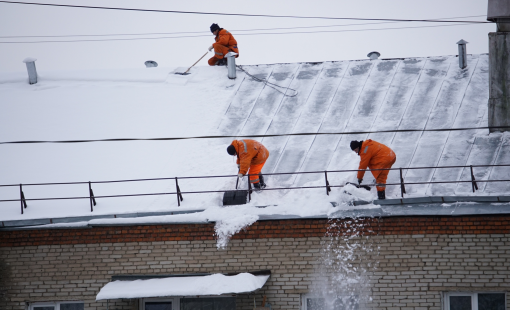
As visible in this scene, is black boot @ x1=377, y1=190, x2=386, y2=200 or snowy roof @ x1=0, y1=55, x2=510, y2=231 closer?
black boot @ x1=377, y1=190, x2=386, y2=200

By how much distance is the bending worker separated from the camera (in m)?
9.48

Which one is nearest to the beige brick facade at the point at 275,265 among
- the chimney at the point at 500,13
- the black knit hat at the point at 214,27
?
the chimney at the point at 500,13

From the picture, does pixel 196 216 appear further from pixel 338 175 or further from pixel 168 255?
pixel 338 175

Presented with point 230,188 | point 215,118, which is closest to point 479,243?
point 230,188

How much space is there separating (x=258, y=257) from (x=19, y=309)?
14.7 ft

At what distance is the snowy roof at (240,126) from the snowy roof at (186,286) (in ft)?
3.37

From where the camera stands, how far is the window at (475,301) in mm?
8508

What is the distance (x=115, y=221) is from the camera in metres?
8.88

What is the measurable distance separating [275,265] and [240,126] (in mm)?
3859

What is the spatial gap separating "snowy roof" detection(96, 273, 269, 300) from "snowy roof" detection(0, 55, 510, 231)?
103 centimetres

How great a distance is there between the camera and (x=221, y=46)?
46.0ft

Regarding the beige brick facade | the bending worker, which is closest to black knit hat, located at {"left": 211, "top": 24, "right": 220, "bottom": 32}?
the bending worker

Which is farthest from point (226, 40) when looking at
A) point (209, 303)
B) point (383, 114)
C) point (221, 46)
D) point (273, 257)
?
point (209, 303)

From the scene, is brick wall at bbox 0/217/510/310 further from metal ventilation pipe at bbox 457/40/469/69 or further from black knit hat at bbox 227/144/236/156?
metal ventilation pipe at bbox 457/40/469/69
